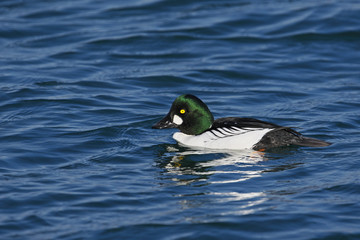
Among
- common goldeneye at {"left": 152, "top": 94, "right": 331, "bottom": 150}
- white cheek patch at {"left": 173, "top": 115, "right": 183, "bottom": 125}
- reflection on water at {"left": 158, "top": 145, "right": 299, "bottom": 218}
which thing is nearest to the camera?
reflection on water at {"left": 158, "top": 145, "right": 299, "bottom": 218}

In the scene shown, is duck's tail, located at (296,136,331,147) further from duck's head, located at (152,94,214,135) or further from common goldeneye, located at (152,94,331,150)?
duck's head, located at (152,94,214,135)

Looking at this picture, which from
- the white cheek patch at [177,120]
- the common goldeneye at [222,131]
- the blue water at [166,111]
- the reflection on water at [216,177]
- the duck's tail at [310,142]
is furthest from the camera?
the white cheek patch at [177,120]

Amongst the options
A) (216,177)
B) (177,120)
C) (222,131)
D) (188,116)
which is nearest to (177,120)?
(177,120)

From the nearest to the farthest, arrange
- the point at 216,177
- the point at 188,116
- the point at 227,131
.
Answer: the point at 216,177
the point at 227,131
the point at 188,116

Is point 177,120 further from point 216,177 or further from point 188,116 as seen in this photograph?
point 216,177

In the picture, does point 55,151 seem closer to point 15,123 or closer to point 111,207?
point 15,123

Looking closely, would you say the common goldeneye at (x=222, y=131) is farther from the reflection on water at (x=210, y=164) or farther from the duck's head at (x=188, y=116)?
the reflection on water at (x=210, y=164)

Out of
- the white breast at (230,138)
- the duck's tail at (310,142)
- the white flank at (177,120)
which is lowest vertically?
the duck's tail at (310,142)

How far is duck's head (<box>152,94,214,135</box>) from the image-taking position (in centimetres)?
1011

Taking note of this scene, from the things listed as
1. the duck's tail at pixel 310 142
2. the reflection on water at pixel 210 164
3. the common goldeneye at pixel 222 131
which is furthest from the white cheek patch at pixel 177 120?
the duck's tail at pixel 310 142

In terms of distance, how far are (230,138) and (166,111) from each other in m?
2.58

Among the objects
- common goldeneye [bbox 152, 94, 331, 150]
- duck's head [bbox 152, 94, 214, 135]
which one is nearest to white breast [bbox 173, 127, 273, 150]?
common goldeneye [bbox 152, 94, 331, 150]

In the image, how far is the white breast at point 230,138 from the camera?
31.1 ft

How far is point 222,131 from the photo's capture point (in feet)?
32.1
